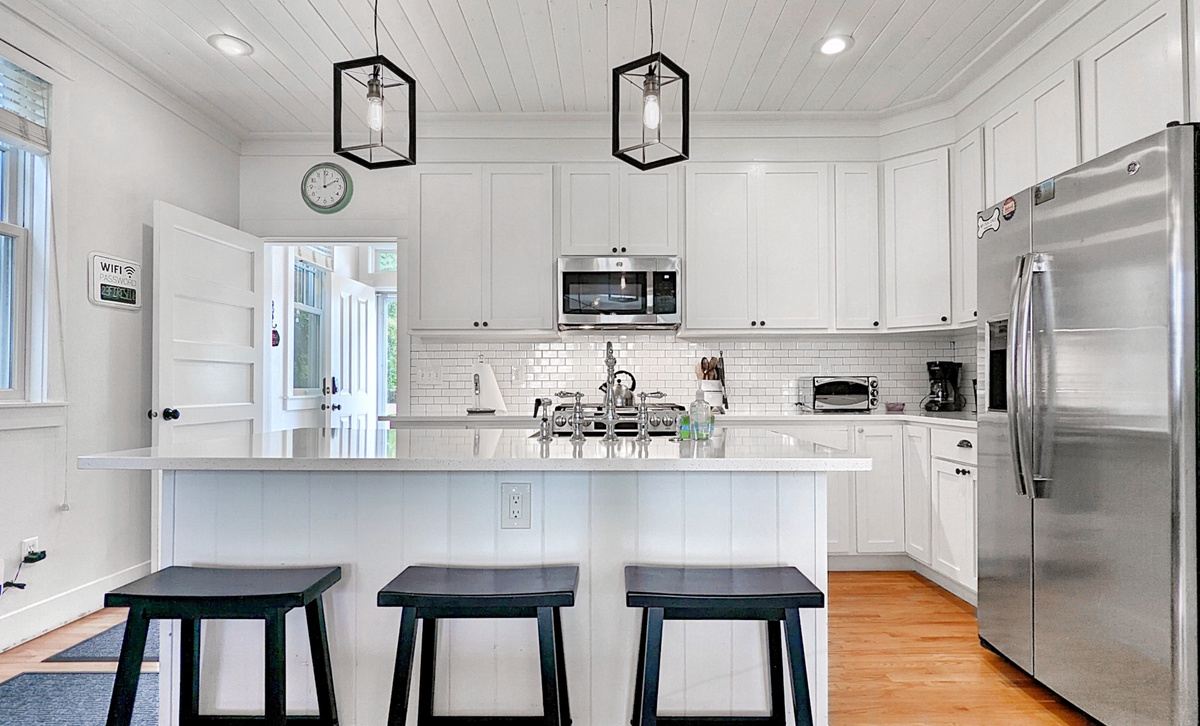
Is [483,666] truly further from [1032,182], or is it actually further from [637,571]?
[1032,182]

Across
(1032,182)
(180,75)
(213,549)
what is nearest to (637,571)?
(213,549)

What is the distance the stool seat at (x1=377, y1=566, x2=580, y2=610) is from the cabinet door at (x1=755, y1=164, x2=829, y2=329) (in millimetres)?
2777

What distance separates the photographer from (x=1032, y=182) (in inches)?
124

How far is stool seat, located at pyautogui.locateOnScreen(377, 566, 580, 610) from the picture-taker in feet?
5.19

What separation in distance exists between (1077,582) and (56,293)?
4003 millimetres

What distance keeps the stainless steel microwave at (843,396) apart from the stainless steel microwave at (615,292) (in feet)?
3.21

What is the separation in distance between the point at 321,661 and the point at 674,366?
119 inches

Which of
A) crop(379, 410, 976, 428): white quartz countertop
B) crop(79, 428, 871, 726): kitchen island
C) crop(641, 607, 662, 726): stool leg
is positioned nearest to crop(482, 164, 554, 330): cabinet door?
crop(379, 410, 976, 428): white quartz countertop

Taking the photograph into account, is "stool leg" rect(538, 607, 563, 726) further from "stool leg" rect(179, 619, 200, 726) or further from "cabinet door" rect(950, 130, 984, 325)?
"cabinet door" rect(950, 130, 984, 325)

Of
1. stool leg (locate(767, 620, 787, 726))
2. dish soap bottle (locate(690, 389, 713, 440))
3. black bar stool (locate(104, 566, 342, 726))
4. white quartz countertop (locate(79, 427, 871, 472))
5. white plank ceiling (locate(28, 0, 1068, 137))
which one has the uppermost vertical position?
white plank ceiling (locate(28, 0, 1068, 137))

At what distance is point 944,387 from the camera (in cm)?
423

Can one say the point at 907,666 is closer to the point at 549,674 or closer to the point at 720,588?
the point at 720,588

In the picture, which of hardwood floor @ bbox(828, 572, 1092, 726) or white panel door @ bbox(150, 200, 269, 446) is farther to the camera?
white panel door @ bbox(150, 200, 269, 446)

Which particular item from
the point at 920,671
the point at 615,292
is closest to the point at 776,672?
the point at 920,671
